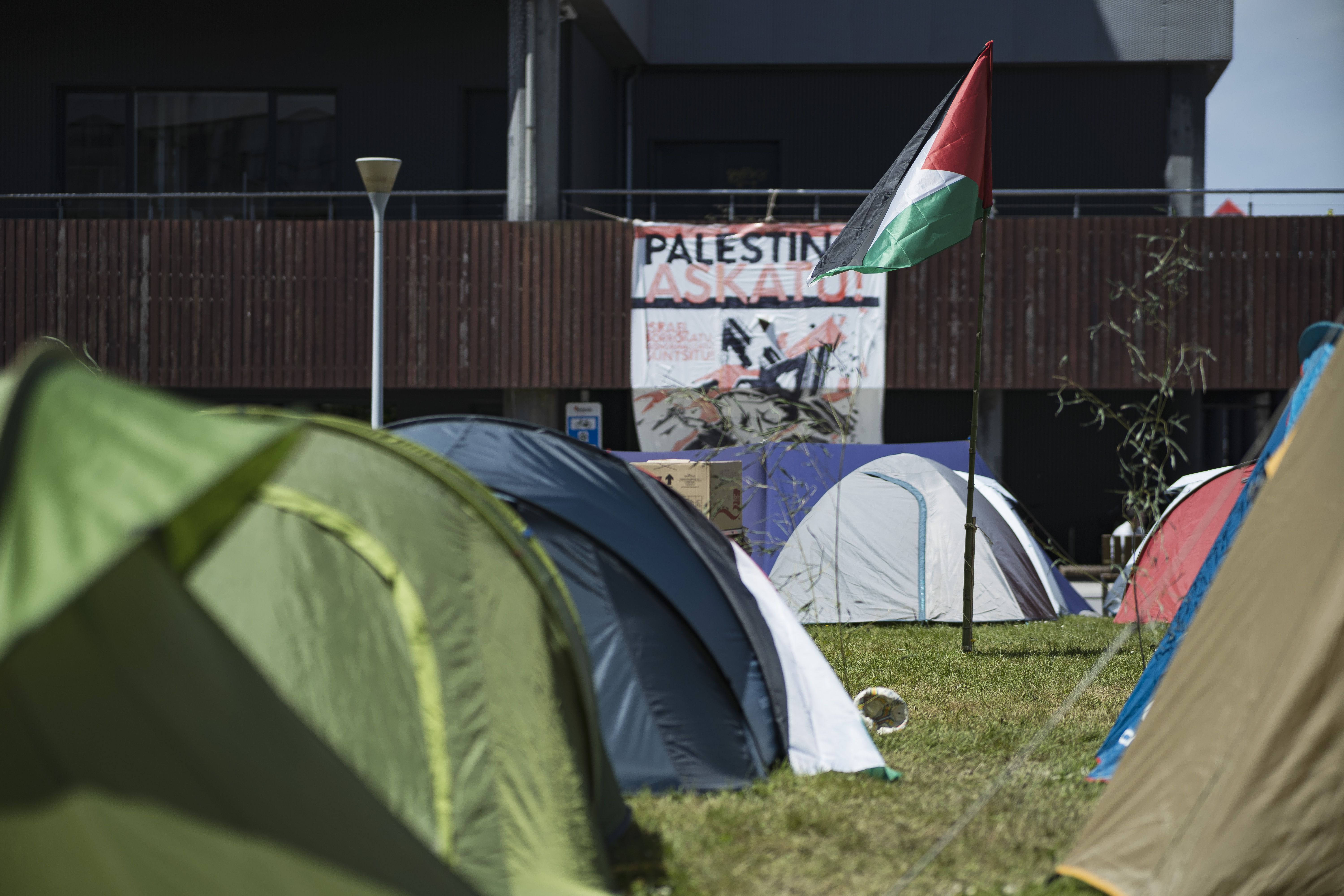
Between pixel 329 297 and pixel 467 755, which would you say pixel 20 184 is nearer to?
pixel 329 297

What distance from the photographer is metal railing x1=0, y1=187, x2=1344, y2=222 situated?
49.8 ft

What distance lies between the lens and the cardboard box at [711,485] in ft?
30.1

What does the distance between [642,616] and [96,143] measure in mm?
15921

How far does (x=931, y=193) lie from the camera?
25.9 feet

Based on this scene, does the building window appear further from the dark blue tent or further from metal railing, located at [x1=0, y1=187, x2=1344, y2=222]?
the dark blue tent

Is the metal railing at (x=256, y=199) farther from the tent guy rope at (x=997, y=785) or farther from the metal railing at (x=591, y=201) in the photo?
the tent guy rope at (x=997, y=785)

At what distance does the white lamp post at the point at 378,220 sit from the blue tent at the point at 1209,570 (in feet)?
20.0

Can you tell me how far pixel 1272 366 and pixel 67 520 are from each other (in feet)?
53.2

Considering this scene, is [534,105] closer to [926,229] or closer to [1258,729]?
[926,229]

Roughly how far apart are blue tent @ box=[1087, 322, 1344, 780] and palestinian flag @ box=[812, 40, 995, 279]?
3.22 metres

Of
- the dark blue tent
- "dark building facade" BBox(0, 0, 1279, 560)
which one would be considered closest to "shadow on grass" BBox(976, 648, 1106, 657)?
the dark blue tent

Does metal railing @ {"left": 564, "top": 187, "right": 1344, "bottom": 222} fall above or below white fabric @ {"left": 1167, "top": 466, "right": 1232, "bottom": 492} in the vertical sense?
above

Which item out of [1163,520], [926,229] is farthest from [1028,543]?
[926,229]

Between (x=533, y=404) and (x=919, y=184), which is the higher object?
(x=919, y=184)
